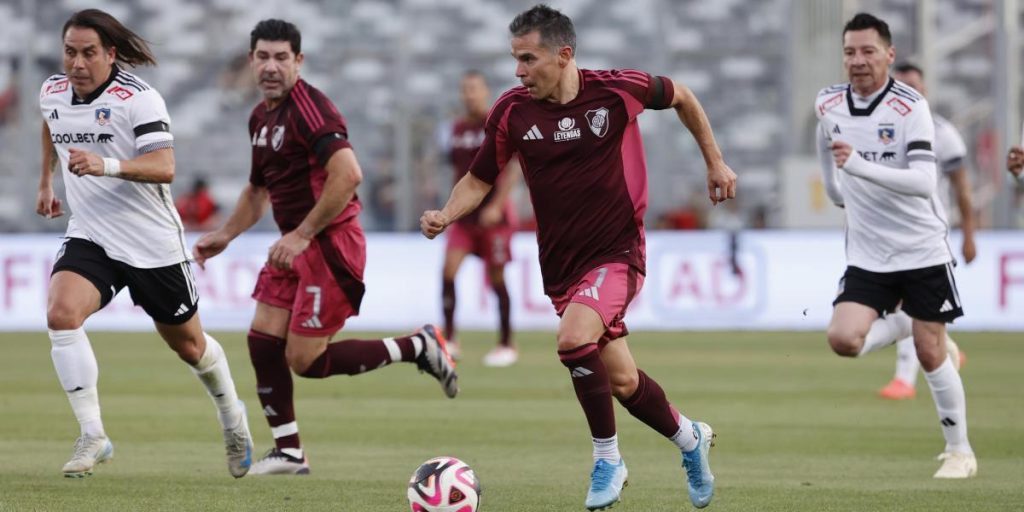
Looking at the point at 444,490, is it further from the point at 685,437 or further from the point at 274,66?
the point at 274,66

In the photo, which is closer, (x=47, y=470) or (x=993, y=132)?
(x=47, y=470)

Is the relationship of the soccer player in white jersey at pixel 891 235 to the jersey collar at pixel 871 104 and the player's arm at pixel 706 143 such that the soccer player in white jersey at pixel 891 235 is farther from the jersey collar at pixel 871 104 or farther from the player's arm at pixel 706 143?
the player's arm at pixel 706 143

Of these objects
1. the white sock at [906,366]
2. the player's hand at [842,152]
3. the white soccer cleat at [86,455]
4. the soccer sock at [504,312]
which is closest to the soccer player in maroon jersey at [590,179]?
the player's hand at [842,152]

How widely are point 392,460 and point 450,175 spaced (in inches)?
529

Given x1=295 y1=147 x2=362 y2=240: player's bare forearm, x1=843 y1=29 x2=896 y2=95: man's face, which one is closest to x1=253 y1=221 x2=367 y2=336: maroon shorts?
x1=295 y1=147 x2=362 y2=240: player's bare forearm

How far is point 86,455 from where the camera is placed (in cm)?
707

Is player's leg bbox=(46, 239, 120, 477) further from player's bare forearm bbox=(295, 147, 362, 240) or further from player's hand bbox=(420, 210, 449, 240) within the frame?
player's hand bbox=(420, 210, 449, 240)

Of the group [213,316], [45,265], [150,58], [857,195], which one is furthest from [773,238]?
[150,58]

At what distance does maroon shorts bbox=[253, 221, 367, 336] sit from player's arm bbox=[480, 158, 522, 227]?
612 centimetres

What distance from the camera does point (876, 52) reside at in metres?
8.05

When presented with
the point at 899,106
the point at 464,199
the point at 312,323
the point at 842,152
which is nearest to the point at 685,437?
the point at 464,199

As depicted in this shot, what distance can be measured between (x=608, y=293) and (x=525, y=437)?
3.22 m

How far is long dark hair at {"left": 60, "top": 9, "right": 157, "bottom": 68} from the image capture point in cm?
728

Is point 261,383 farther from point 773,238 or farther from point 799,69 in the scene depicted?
point 799,69
